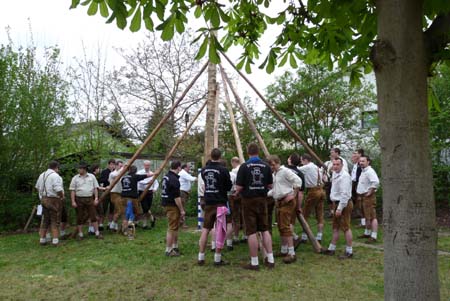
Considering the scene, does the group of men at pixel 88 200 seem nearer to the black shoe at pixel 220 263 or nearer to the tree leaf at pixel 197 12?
the black shoe at pixel 220 263

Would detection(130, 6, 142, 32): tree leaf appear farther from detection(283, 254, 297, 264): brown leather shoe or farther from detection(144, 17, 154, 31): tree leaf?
detection(283, 254, 297, 264): brown leather shoe

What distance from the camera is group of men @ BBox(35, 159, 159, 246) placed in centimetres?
A: 903

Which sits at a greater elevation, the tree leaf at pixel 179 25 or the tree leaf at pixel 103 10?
the tree leaf at pixel 103 10

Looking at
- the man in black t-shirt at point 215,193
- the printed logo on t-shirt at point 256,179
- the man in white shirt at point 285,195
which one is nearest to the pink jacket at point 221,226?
the man in black t-shirt at point 215,193

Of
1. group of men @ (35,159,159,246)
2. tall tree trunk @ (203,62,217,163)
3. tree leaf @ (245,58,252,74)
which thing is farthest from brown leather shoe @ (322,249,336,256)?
group of men @ (35,159,159,246)

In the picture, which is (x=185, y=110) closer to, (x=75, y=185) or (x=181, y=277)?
(x=75, y=185)

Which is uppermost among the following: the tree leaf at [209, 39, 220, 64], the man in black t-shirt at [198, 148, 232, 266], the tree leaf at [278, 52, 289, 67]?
the tree leaf at [278, 52, 289, 67]

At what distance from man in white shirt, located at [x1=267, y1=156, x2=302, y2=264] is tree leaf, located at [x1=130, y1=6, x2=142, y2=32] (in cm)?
469

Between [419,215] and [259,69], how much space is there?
2.36 metres

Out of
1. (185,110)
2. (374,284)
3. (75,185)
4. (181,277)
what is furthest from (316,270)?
(185,110)

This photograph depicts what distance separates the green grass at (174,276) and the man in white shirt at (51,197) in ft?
1.97

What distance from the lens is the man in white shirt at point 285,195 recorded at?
712 centimetres

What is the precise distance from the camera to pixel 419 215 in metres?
2.02

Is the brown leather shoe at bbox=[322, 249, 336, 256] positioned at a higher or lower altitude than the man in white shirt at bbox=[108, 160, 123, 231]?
lower
